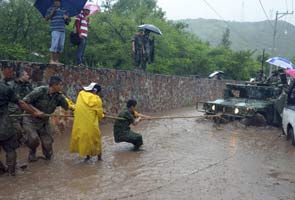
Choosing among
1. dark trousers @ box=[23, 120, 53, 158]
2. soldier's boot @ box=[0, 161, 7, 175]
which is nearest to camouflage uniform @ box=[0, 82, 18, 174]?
soldier's boot @ box=[0, 161, 7, 175]

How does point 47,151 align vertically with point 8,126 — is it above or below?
below

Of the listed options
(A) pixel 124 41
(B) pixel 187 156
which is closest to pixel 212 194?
(B) pixel 187 156

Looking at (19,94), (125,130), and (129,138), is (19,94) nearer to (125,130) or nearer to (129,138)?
(125,130)

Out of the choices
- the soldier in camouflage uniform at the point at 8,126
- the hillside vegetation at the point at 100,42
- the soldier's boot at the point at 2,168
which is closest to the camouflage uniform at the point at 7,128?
the soldier in camouflage uniform at the point at 8,126

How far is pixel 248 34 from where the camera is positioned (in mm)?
130250

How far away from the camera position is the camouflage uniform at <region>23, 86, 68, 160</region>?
7457 mm

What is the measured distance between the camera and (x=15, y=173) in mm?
6871

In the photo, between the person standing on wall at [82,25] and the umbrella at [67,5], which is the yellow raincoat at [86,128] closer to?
the umbrella at [67,5]

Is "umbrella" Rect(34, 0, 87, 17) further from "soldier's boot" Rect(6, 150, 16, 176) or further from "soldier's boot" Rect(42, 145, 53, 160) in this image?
"soldier's boot" Rect(6, 150, 16, 176)

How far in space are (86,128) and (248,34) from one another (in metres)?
128

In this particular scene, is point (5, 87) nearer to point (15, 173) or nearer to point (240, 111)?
point (15, 173)

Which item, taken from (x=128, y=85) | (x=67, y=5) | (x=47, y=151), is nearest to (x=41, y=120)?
(x=47, y=151)

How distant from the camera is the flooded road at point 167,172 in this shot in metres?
6.12

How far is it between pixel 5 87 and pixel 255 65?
1404 inches
